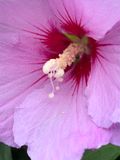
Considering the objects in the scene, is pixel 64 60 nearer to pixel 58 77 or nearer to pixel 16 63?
pixel 58 77

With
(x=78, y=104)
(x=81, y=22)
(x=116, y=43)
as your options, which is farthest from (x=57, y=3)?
(x=78, y=104)

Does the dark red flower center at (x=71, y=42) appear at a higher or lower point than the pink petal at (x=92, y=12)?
lower

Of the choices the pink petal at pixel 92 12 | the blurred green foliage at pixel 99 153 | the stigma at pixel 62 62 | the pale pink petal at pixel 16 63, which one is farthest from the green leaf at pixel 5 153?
the pink petal at pixel 92 12

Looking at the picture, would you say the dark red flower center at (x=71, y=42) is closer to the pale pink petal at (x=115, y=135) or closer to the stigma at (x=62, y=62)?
the stigma at (x=62, y=62)

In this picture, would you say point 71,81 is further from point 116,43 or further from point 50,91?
point 116,43

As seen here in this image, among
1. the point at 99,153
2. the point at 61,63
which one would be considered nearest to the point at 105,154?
the point at 99,153

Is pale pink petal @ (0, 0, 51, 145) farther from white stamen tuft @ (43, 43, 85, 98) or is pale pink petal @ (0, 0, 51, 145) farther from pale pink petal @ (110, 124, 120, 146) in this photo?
pale pink petal @ (110, 124, 120, 146)
